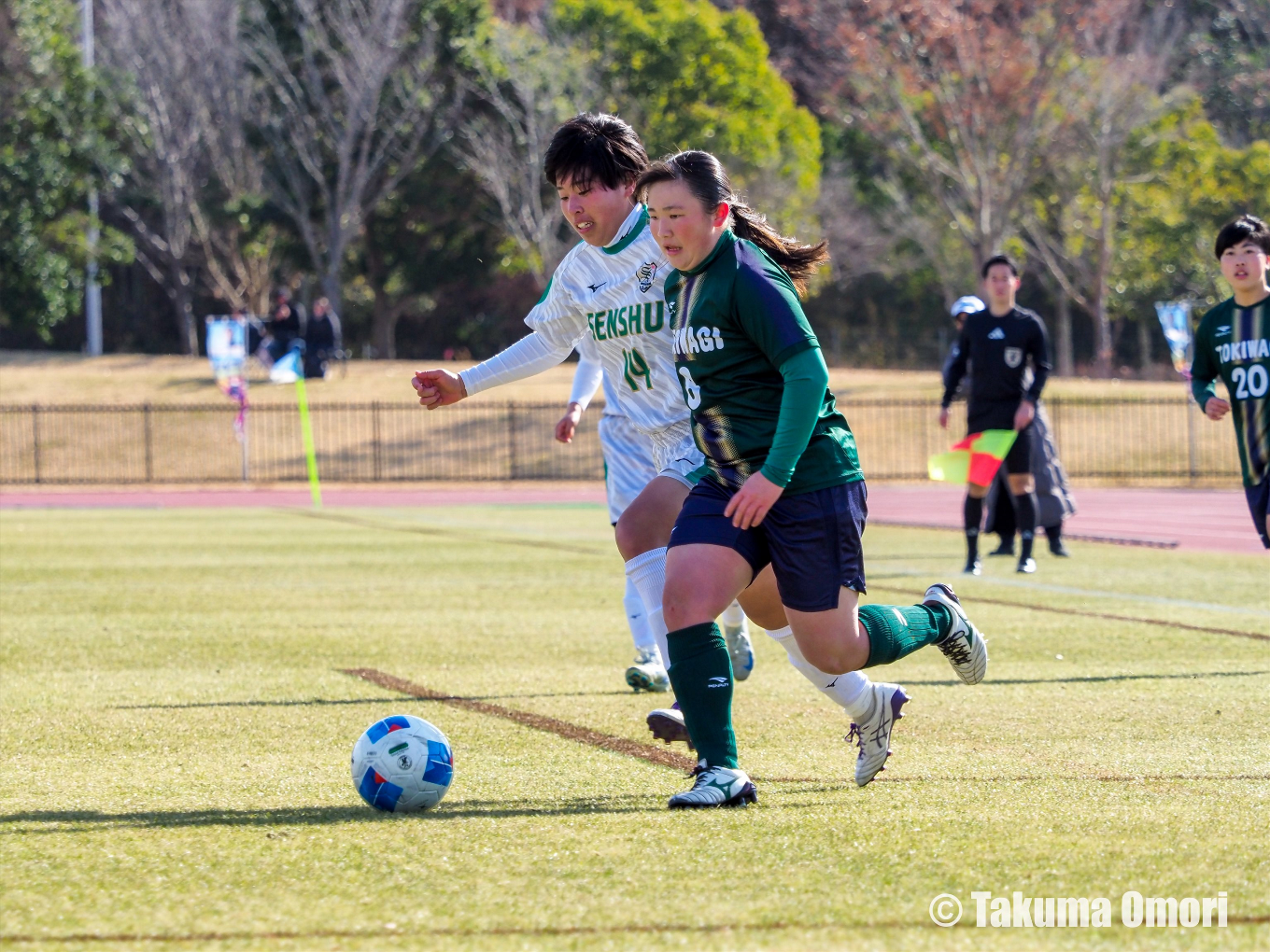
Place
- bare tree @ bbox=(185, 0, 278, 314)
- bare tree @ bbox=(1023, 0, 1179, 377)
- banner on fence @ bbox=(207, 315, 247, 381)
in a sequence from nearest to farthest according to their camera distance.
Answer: banner on fence @ bbox=(207, 315, 247, 381) → bare tree @ bbox=(1023, 0, 1179, 377) → bare tree @ bbox=(185, 0, 278, 314)

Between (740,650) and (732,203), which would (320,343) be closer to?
(740,650)

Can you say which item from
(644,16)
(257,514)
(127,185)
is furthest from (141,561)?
(127,185)

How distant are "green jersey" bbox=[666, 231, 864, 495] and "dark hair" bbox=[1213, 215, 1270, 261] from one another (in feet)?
11.2

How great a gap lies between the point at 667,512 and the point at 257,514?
56.9 ft

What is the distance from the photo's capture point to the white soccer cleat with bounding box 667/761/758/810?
165 inches

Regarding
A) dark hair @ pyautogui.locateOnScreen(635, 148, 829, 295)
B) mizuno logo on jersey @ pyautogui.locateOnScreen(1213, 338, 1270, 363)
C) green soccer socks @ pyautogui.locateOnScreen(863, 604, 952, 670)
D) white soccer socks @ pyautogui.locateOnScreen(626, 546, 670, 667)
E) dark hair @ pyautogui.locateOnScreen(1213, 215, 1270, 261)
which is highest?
dark hair @ pyautogui.locateOnScreen(1213, 215, 1270, 261)

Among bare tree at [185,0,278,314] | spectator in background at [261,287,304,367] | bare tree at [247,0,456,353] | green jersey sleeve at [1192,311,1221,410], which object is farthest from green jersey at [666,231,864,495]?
bare tree at [185,0,278,314]

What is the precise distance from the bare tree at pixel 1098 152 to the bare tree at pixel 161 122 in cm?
2332

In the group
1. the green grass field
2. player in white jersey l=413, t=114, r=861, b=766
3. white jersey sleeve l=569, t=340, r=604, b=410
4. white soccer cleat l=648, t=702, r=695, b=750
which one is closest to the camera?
the green grass field

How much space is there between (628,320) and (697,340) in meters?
0.87

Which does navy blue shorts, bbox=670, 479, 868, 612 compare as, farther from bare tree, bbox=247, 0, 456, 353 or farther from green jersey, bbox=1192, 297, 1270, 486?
bare tree, bbox=247, 0, 456, 353

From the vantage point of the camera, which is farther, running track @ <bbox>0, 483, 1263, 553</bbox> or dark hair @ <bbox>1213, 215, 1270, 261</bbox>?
running track @ <bbox>0, 483, 1263, 553</bbox>

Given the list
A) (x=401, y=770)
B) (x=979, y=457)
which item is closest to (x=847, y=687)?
(x=401, y=770)

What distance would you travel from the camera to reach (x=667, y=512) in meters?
5.10
